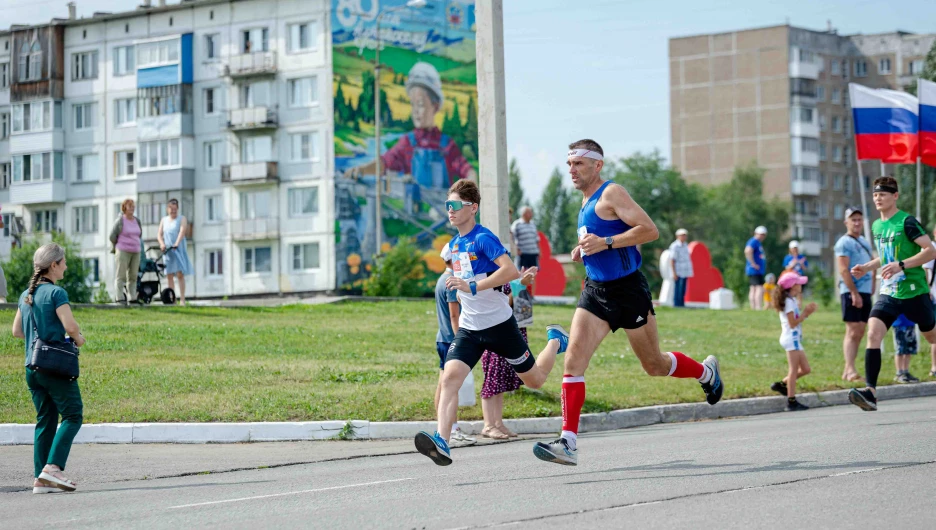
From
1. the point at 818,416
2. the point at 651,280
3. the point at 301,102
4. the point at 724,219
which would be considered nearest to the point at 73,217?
the point at 301,102

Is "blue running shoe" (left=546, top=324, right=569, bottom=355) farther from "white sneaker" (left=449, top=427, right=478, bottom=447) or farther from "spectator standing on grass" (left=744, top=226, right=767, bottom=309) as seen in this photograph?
"spectator standing on grass" (left=744, top=226, right=767, bottom=309)

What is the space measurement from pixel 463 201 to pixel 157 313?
46.4ft

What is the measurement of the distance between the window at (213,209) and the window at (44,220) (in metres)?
10.5

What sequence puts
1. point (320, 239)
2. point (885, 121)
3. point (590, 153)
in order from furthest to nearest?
point (320, 239) < point (885, 121) < point (590, 153)

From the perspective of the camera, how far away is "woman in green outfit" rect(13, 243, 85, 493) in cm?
934

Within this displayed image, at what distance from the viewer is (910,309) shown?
1264cm

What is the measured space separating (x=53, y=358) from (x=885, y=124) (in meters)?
16.0

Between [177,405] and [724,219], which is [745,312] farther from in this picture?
[724,219]

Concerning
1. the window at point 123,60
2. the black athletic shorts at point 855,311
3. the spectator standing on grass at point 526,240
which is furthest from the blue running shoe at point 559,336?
the window at point 123,60

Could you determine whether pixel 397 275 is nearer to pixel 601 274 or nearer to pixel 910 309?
pixel 910 309

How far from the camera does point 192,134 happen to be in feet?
236

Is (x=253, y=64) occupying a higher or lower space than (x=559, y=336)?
higher

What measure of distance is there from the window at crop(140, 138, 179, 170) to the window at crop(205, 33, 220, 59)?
4.99 meters

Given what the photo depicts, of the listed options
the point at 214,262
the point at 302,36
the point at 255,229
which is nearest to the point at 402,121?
the point at 302,36
